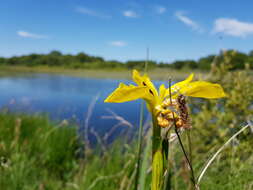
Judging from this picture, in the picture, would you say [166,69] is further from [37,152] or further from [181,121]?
[37,152]

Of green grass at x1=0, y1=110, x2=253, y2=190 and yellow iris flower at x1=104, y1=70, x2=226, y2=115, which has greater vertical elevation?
yellow iris flower at x1=104, y1=70, x2=226, y2=115

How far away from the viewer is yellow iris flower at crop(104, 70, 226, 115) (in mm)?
460

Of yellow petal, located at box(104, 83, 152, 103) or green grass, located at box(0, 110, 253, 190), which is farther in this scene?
green grass, located at box(0, 110, 253, 190)

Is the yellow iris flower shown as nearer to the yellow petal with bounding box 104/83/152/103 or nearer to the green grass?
the yellow petal with bounding box 104/83/152/103

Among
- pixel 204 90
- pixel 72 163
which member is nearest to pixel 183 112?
pixel 204 90

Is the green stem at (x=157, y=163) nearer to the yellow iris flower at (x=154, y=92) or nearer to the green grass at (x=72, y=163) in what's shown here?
the yellow iris flower at (x=154, y=92)

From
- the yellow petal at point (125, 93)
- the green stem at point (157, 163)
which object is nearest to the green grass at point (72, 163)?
the green stem at point (157, 163)

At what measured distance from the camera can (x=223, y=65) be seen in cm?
257

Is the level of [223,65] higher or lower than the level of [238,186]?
higher

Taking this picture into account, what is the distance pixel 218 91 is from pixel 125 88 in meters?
0.20

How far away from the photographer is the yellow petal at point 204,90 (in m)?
0.49

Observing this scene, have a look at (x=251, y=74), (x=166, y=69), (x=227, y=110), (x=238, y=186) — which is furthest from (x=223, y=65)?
(x=238, y=186)

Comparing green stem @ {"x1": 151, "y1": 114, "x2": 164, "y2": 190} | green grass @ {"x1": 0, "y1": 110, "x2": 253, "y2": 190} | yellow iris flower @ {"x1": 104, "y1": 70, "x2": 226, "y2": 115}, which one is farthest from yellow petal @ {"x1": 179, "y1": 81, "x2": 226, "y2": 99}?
green grass @ {"x1": 0, "y1": 110, "x2": 253, "y2": 190}

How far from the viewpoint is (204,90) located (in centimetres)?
50
